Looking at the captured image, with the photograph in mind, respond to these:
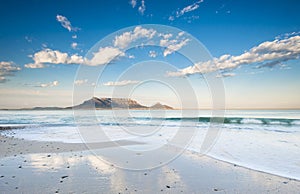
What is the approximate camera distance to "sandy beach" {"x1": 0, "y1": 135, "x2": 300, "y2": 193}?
381cm

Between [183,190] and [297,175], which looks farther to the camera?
[297,175]

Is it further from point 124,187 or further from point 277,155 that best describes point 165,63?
point 124,187

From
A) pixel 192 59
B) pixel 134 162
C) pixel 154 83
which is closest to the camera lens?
pixel 134 162

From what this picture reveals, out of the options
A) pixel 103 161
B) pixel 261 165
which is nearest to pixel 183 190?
pixel 103 161

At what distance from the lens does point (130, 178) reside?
440cm

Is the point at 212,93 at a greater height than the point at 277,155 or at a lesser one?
greater

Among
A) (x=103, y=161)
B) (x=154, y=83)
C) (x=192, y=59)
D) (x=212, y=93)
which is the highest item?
(x=192, y=59)

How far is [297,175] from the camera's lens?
196 inches

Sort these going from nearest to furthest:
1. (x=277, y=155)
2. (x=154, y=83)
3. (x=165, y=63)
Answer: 1. (x=277, y=155)
2. (x=165, y=63)
3. (x=154, y=83)

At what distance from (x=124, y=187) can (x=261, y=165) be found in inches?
171

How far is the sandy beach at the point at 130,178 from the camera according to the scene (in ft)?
12.5

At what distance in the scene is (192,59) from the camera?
27.7 ft

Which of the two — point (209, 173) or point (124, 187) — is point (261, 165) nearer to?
point (209, 173)

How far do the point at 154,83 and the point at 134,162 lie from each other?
19.7 ft
